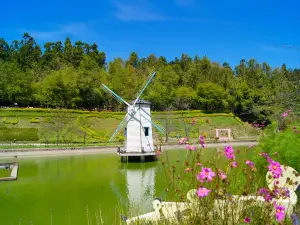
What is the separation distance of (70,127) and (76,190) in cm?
1835

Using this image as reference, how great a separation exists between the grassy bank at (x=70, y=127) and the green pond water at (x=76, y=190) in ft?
23.9

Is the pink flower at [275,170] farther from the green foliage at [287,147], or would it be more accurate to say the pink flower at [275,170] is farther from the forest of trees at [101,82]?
the forest of trees at [101,82]

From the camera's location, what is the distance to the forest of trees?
37.1 m

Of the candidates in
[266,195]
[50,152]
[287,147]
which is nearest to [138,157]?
[50,152]

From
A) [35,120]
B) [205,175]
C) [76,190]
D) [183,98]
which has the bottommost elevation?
[76,190]

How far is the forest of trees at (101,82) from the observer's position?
37.1m

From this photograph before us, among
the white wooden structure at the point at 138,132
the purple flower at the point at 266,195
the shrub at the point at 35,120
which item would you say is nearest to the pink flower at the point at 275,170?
the purple flower at the point at 266,195

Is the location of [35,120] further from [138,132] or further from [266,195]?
[266,195]

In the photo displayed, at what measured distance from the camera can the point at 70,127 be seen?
30.0 meters

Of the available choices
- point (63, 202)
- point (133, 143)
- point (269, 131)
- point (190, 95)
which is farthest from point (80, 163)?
point (190, 95)

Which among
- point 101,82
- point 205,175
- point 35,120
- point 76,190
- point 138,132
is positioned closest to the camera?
point 205,175

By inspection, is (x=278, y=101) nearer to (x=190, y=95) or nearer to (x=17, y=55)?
(x=190, y=95)

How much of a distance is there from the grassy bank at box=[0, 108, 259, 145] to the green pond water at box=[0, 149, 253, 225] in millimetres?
7274

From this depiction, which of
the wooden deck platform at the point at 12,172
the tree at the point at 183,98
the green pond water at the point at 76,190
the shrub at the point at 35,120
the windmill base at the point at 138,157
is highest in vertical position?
the tree at the point at 183,98
